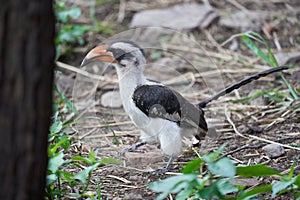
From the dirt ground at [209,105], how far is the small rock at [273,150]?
3 centimetres

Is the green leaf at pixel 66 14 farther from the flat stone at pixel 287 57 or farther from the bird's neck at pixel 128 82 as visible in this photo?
the flat stone at pixel 287 57

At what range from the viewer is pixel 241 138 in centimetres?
374

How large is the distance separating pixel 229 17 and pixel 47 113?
4.52 meters

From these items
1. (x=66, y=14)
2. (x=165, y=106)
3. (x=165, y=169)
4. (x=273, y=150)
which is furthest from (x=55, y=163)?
(x=66, y=14)

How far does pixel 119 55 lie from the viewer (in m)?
3.61

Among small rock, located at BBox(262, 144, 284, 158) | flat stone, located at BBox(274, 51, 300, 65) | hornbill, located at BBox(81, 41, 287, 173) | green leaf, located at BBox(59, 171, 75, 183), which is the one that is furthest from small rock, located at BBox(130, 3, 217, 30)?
green leaf, located at BBox(59, 171, 75, 183)

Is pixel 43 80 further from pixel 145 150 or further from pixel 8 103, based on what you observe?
pixel 145 150

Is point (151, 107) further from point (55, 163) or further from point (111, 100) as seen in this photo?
point (111, 100)

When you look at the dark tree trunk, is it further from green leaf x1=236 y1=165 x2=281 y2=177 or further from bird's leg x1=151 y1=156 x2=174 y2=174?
bird's leg x1=151 y1=156 x2=174 y2=174

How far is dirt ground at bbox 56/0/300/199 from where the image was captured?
336cm

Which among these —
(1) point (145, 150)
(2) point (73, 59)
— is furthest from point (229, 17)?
(1) point (145, 150)

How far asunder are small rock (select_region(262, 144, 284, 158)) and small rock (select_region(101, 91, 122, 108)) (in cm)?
146

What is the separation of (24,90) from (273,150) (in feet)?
6.65

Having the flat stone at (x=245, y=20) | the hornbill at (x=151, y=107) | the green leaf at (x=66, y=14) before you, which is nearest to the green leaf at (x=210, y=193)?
the hornbill at (x=151, y=107)
